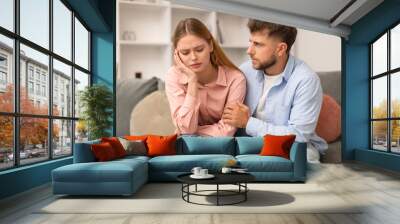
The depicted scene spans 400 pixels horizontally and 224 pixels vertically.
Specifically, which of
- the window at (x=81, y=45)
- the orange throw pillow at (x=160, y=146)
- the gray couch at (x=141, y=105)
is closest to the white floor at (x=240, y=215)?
the orange throw pillow at (x=160, y=146)

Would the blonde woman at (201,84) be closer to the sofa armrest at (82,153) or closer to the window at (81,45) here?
the window at (81,45)

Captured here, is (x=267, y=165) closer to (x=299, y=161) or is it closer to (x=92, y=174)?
(x=299, y=161)

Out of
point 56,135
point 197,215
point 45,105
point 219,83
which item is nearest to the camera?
point 197,215

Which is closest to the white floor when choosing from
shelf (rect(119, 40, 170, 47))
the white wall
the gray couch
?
the gray couch

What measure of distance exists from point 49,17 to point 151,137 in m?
2.40

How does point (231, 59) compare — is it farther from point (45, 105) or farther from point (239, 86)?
point (45, 105)

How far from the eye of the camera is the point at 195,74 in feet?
24.9

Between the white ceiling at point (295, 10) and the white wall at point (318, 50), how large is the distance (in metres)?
0.24

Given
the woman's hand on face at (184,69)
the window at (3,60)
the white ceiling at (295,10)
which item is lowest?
the window at (3,60)

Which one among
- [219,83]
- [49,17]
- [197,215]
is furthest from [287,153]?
[49,17]

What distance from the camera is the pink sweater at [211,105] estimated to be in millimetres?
7551

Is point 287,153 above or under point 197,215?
above

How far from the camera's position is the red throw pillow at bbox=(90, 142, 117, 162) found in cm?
531

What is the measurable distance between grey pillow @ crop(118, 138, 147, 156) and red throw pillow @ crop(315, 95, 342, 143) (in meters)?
3.67
